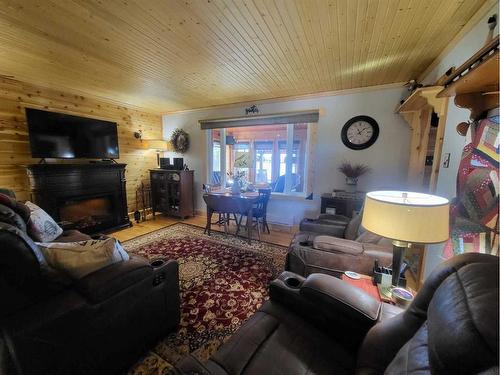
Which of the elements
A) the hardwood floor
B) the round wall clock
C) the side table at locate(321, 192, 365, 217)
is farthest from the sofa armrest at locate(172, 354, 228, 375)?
the round wall clock

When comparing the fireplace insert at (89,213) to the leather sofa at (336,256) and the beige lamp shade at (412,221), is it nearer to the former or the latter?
the leather sofa at (336,256)

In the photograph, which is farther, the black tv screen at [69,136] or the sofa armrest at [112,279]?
the black tv screen at [69,136]

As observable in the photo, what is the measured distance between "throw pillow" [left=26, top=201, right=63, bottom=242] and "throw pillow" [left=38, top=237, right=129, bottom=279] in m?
0.85

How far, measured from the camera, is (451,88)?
1.13 meters

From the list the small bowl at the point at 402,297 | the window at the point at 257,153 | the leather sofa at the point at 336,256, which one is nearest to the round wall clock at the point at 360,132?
the window at the point at 257,153

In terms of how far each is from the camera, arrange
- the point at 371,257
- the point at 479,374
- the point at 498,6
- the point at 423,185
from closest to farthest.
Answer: the point at 479,374, the point at 498,6, the point at 371,257, the point at 423,185

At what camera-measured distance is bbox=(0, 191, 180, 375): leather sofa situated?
2.87ft

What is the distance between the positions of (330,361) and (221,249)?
2.27 meters

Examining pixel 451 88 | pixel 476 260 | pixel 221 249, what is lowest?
pixel 221 249

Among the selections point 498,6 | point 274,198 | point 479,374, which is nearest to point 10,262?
point 479,374

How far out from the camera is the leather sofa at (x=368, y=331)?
491 millimetres

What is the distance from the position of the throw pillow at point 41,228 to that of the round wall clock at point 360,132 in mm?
3876

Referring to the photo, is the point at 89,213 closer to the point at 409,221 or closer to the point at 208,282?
the point at 208,282

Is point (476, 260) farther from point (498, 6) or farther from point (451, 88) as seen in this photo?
point (498, 6)
